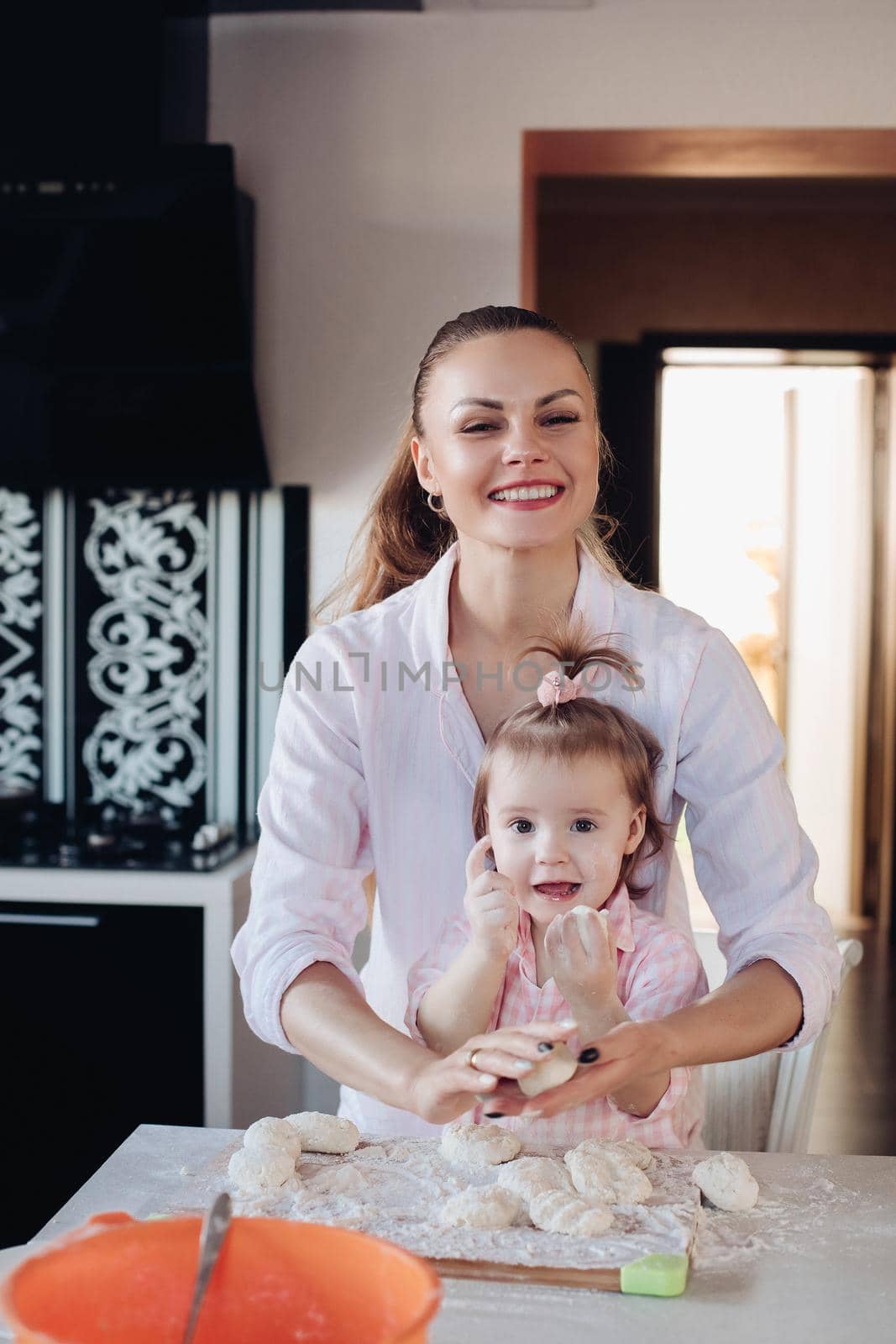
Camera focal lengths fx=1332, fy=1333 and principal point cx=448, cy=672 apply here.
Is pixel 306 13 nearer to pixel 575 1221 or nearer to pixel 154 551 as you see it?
pixel 154 551

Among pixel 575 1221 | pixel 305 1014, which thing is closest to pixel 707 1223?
pixel 575 1221

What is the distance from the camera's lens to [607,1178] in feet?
3.63

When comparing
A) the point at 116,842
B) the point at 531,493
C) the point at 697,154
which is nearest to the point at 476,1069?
the point at 531,493

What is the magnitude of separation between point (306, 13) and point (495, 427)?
193cm

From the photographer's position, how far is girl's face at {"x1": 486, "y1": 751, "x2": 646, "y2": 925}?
142 cm

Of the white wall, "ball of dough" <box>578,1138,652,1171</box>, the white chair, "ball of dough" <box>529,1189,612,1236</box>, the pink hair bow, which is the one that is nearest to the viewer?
"ball of dough" <box>529,1189,612,1236</box>

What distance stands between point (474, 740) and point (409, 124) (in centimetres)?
192

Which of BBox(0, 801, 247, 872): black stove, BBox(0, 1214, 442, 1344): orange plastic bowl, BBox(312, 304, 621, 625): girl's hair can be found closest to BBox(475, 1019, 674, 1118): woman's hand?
BBox(0, 1214, 442, 1344): orange plastic bowl

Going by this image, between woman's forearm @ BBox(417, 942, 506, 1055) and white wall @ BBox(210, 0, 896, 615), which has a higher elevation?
white wall @ BBox(210, 0, 896, 615)

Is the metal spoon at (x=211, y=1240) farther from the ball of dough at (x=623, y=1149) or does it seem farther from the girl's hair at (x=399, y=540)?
the girl's hair at (x=399, y=540)

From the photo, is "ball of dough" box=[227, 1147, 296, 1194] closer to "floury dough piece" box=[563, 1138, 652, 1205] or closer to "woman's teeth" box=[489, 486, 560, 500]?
"floury dough piece" box=[563, 1138, 652, 1205]

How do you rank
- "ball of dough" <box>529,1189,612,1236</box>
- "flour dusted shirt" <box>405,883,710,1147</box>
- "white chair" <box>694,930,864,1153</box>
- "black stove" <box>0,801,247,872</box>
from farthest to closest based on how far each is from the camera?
"black stove" <box>0,801,247,872</box> < "white chair" <box>694,930,864,1153</box> < "flour dusted shirt" <box>405,883,710,1147</box> < "ball of dough" <box>529,1189,612,1236</box>

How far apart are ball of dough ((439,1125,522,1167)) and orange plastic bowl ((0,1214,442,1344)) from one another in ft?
1.44

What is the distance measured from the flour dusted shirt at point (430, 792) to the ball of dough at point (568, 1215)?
44cm
